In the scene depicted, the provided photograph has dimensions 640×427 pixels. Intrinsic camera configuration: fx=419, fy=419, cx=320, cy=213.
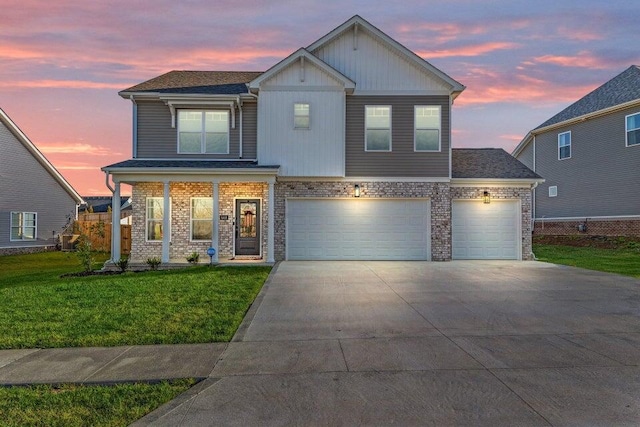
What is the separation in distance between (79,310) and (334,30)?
12567 mm

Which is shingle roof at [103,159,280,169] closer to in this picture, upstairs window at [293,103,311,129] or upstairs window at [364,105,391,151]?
upstairs window at [293,103,311,129]

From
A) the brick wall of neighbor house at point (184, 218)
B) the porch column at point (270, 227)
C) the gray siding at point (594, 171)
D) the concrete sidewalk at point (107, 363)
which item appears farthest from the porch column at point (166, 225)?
the gray siding at point (594, 171)

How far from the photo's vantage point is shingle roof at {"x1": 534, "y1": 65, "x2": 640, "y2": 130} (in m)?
21.1

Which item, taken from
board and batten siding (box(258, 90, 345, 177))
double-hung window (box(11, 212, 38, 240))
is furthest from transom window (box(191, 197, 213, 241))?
double-hung window (box(11, 212, 38, 240))

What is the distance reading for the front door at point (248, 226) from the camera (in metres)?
15.8

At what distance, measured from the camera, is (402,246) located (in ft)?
51.6

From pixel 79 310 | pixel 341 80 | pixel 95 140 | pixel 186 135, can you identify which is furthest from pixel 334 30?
pixel 95 140

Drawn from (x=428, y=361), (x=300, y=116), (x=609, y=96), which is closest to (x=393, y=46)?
(x=300, y=116)

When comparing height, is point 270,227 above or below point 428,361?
Answer: above

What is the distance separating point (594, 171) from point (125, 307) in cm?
2406

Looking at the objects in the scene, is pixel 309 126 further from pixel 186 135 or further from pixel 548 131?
pixel 548 131

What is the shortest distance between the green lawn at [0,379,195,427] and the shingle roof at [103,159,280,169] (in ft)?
35.1

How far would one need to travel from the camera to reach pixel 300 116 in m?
15.2

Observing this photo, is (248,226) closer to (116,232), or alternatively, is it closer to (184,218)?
(184,218)
